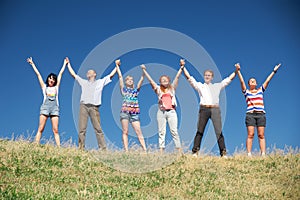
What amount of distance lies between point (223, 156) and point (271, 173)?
2312mm

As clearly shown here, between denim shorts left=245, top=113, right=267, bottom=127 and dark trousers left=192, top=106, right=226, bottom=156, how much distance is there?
1.16 m

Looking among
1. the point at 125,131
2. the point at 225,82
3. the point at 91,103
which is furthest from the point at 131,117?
the point at 225,82

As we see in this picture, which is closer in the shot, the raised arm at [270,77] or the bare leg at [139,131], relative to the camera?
the bare leg at [139,131]

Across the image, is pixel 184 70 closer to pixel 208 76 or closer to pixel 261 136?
pixel 208 76

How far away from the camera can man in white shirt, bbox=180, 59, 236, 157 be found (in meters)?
15.0

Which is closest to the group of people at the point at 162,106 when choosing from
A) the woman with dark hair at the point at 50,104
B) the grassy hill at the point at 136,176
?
the woman with dark hair at the point at 50,104

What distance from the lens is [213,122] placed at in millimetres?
15047

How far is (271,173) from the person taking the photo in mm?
12922

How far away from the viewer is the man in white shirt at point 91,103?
1534cm

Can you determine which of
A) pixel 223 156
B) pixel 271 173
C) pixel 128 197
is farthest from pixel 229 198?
pixel 223 156

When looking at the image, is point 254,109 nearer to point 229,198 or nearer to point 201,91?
point 201,91

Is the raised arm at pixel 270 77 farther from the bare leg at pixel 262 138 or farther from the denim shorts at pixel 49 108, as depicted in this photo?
the denim shorts at pixel 49 108

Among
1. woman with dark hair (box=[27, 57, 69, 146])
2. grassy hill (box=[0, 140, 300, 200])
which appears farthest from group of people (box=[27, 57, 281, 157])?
grassy hill (box=[0, 140, 300, 200])

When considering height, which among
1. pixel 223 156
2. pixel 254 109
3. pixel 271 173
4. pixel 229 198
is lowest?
pixel 229 198
